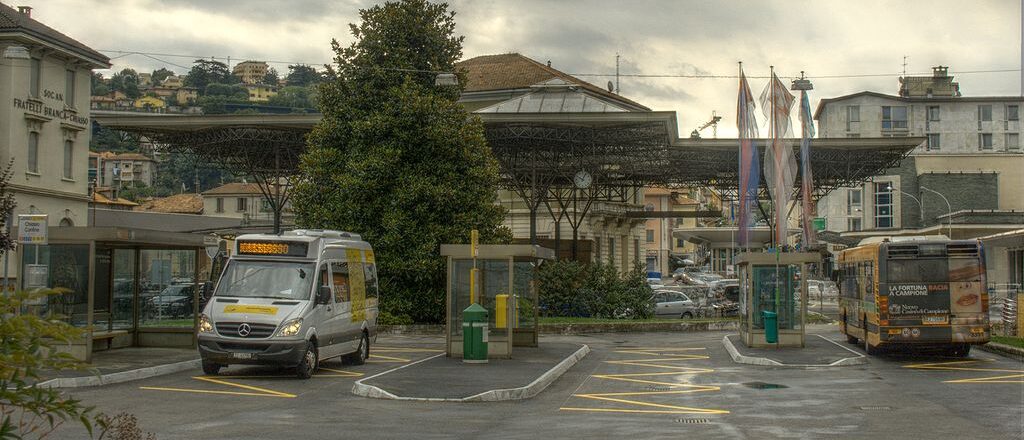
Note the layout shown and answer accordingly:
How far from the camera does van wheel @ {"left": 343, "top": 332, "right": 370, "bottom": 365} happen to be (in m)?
21.3

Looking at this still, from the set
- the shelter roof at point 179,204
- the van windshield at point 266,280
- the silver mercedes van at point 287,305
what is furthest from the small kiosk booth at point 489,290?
the shelter roof at point 179,204

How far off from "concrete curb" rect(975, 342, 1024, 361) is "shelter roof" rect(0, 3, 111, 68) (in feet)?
133

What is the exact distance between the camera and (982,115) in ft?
343

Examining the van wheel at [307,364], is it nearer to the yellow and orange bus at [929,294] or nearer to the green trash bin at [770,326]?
the green trash bin at [770,326]

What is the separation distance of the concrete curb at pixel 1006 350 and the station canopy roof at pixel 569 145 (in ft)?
63.6

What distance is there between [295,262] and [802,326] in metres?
12.4

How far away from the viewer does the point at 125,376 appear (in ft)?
57.2

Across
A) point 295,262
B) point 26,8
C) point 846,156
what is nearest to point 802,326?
point 295,262

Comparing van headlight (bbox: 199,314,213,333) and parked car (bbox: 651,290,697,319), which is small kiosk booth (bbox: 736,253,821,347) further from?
parked car (bbox: 651,290,697,319)

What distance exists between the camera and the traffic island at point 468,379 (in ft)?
51.7

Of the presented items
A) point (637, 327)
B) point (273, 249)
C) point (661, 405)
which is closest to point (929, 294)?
point (661, 405)

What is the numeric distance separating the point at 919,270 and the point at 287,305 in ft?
43.6

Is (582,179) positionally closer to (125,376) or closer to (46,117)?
(46,117)

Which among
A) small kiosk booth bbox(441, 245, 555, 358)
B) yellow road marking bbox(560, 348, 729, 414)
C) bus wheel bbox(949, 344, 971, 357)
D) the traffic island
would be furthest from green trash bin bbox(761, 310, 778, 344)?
small kiosk booth bbox(441, 245, 555, 358)
